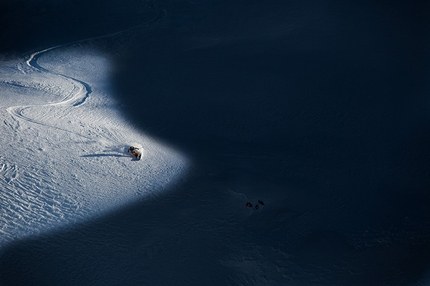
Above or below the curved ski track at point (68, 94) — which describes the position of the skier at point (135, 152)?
below

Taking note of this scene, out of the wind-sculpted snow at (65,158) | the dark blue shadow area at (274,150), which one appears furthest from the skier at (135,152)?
the dark blue shadow area at (274,150)

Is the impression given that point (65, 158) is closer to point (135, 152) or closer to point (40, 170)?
point (40, 170)

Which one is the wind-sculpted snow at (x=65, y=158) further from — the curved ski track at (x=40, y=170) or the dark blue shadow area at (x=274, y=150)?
the dark blue shadow area at (x=274, y=150)

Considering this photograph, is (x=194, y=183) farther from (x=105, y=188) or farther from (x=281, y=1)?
(x=281, y=1)

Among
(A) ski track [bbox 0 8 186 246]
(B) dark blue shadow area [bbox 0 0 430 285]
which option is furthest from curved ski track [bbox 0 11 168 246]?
(B) dark blue shadow area [bbox 0 0 430 285]

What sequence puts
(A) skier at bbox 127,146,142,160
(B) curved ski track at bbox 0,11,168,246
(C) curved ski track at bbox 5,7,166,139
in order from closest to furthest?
1. (B) curved ski track at bbox 0,11,168,246
2. (A) skier at bbox 127,146,142,160
3. (C) curved ski track at bbox 5,7,166,139

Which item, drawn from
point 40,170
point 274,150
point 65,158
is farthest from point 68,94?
point 274,150

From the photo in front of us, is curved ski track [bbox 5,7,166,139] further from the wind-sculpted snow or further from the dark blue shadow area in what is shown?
the dark blue shadow area
